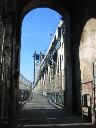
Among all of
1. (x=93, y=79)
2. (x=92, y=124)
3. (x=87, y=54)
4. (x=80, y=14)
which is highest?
(x=80, y=14)

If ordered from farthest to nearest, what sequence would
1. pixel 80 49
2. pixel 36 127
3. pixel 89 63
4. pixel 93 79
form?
pixel 80 49, pixel 89 63, pixel 93 79, pixel 36 127

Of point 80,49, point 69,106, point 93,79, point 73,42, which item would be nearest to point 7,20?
point 93,79

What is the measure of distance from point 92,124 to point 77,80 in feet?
27.9

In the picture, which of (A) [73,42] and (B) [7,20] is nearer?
(B) [7,20]

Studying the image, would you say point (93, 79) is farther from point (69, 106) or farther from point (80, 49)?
point (69, 106)

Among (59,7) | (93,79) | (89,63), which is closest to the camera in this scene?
(93,79)

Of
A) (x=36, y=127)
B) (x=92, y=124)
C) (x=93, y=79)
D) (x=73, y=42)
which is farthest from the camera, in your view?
(x=73, y=42)

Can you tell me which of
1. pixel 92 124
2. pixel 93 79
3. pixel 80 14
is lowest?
pixel 92 124

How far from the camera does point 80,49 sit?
2684cm

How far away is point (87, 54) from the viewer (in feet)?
79.9

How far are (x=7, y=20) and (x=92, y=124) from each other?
6.52 meters

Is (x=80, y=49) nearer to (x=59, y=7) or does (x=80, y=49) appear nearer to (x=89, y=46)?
(x=89, y=46)

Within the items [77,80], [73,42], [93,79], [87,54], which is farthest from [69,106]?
[93,79]

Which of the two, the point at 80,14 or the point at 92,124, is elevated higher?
the point at 80,14
